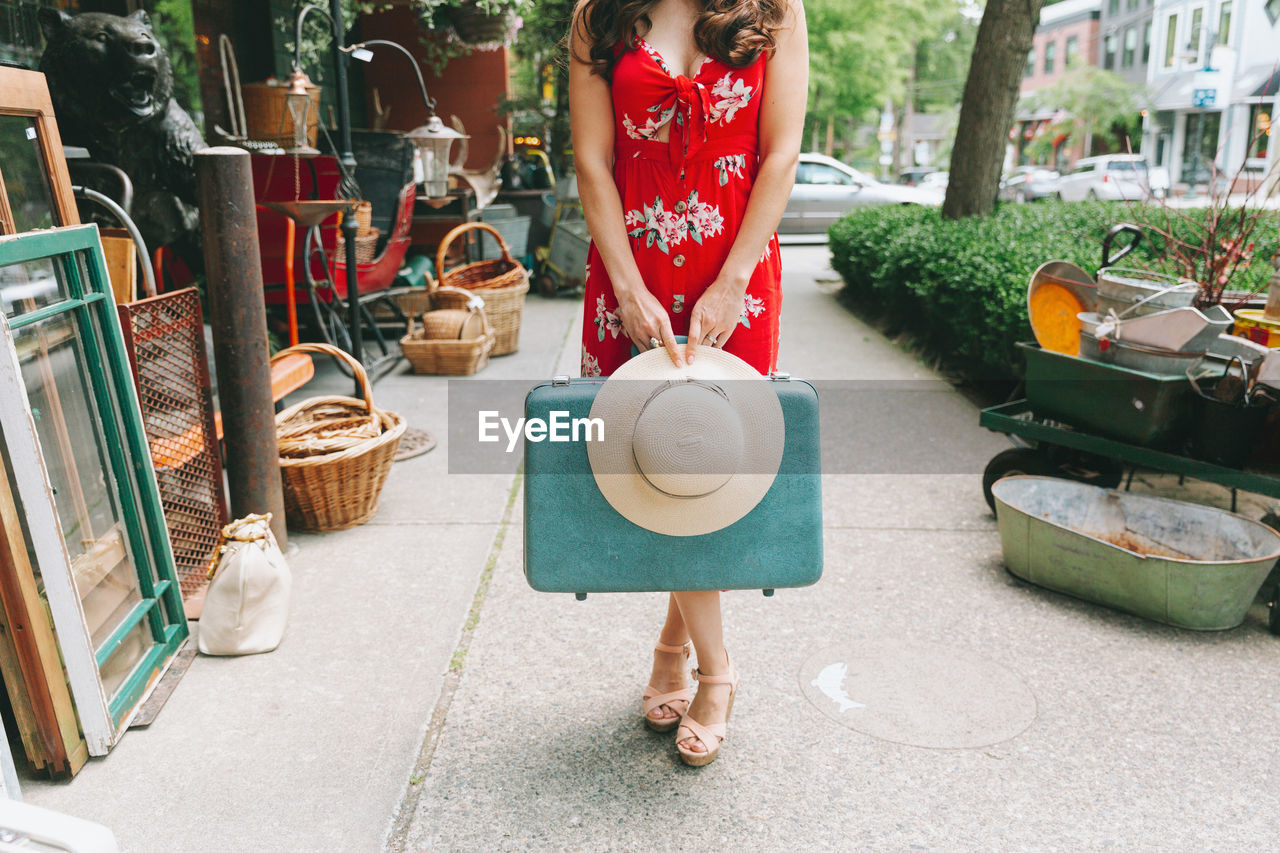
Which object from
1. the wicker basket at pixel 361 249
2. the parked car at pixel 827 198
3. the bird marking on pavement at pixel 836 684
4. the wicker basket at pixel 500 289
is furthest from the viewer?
the parked car at pixel 827 198

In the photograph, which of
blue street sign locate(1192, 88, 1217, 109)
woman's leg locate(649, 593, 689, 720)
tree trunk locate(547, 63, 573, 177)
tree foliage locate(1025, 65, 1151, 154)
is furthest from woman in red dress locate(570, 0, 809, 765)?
tree foliage locate(1025, 65, 1151, 154)

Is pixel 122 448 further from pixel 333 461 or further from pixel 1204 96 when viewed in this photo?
pixel 1204 96

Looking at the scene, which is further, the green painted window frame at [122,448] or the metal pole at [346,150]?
the metal pole at [346,150]

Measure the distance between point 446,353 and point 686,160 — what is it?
14.4 ft

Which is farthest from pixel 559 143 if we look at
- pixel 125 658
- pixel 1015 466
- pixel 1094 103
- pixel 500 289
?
pixel 1094 103

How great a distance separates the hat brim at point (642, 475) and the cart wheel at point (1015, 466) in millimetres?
2086

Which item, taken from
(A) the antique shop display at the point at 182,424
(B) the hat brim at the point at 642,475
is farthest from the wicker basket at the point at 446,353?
(B) the hat brim at the point at 642,475

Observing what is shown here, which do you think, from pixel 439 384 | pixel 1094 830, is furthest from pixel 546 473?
pixel 439 384

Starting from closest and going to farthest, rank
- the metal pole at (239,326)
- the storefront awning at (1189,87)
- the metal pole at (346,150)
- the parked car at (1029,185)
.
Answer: the metal pole at (239,326)
the metal pole at (346,150)
the parked car at (1029,185)
the storefront awning at (1189,87)

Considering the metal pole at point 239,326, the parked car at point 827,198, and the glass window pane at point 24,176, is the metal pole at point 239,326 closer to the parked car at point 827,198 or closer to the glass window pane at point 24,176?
the glass window pane at point 24,176

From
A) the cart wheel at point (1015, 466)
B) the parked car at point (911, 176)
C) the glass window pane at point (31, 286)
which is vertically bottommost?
the parked car at point (911, 176)

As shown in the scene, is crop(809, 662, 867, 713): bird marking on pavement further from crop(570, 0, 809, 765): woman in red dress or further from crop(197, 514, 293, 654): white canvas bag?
crop(197, 514, 293, 654): white canvas bag

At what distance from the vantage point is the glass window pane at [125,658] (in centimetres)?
247

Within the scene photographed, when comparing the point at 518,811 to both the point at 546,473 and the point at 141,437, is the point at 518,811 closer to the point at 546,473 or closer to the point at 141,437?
the point at 546,473
